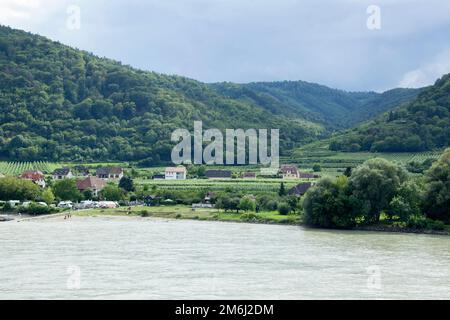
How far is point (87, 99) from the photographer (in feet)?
372

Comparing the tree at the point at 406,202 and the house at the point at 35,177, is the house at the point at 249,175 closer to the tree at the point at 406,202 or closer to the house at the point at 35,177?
the house at the point at 35,177

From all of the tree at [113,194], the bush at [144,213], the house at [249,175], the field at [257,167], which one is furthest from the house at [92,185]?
the house at [249,175]

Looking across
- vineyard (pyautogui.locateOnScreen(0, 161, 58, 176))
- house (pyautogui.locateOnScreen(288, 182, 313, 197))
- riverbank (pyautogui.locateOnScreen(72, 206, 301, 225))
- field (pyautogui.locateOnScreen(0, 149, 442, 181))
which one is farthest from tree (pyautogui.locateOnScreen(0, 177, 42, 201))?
house (pyautogui.locateOnScreen(288, 182, 313, 197))

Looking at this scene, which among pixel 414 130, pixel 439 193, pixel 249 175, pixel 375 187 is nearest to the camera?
pixel 439 193

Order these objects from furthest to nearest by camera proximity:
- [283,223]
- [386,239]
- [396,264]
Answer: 1. [283,223]
2. [386,239]
3. [396,264]

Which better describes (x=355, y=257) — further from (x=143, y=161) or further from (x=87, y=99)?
(x=87, y=99)

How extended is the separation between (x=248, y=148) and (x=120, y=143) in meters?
17.5

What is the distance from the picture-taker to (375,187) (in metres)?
46.6

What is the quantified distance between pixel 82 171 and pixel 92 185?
15.1 meters

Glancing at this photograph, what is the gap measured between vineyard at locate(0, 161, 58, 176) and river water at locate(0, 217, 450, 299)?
4239cm

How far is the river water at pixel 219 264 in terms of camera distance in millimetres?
22438

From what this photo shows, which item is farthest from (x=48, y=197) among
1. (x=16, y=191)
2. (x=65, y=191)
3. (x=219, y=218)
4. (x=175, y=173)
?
(x=175, y=173)

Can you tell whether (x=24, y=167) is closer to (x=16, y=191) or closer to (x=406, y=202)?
(x=16, y=191)

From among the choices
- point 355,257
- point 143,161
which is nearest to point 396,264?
point 355,257
